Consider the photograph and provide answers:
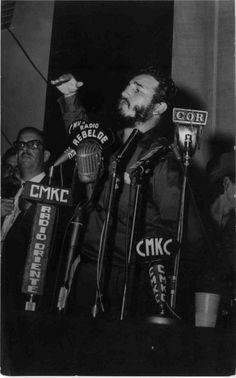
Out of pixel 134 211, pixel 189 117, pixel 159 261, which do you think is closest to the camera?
pixel 159 261

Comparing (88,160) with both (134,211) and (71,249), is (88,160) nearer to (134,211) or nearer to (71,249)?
(134,211)

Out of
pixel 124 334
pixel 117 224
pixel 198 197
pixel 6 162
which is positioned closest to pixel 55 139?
pixel 6 162

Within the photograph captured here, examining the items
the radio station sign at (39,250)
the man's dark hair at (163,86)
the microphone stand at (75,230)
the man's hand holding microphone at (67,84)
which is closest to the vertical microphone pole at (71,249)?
the microphone stand at (75,230)

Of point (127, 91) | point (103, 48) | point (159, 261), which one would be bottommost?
point (159, 261)

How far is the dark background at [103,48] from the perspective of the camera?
323cm

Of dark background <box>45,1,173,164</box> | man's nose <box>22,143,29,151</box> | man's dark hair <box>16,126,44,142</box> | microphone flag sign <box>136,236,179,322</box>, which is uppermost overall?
dark background <box>45,1,173,164</box>

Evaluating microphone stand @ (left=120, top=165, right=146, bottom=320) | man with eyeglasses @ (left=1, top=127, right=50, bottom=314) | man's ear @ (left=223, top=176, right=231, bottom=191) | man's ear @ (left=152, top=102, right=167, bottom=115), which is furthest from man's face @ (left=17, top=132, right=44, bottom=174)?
man's ear @ (left=223, top=176, right=231, bottom=191)

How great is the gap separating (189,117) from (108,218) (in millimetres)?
700

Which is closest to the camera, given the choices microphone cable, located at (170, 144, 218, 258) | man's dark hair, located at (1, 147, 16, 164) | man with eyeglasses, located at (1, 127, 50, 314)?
man with eyeglasses, located at (1, 127, 50, 314)

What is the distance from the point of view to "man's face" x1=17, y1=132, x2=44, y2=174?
10.3 ft

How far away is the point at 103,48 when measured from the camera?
328 cm

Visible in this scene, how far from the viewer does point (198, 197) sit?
3203mm

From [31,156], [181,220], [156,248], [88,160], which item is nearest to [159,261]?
[156,248]

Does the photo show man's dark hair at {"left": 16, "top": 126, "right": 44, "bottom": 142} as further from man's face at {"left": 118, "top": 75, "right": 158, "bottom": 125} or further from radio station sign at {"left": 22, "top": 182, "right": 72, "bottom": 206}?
man's face at {"left": 118, "top": 75, "right": 158, "bottom": 125}
